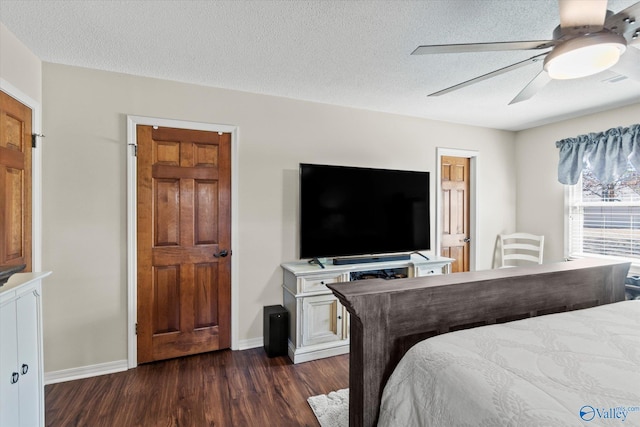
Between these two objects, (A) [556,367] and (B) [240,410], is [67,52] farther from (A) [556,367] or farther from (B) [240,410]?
(A) [556,367]

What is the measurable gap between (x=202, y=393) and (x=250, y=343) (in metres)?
0.76

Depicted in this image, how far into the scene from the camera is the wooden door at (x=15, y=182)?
1922mm

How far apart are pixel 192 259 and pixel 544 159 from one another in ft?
14.5

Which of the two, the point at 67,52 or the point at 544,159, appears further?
the point at 544,159

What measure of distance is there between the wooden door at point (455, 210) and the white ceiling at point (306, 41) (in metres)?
1.14

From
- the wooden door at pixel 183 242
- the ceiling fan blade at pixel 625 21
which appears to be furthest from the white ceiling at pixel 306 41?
the wooden door at pixel 183 242

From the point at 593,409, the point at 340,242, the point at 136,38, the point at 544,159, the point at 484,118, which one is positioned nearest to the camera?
the point at 593,409

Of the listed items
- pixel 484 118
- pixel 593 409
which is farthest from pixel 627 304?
pixel 484 118

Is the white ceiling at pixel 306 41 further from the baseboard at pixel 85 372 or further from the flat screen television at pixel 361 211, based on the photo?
the baseboard at pixel 85 372

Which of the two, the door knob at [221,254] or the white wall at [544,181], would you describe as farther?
the white wall at [544,181]

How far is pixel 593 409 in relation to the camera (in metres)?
0.80

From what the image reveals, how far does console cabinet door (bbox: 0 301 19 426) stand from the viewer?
1.29m

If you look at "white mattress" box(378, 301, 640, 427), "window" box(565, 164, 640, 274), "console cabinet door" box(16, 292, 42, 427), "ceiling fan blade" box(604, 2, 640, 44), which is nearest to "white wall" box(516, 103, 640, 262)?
"window" box(565, 164, 640, 274)

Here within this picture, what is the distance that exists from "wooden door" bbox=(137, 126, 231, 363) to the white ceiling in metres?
0.61
